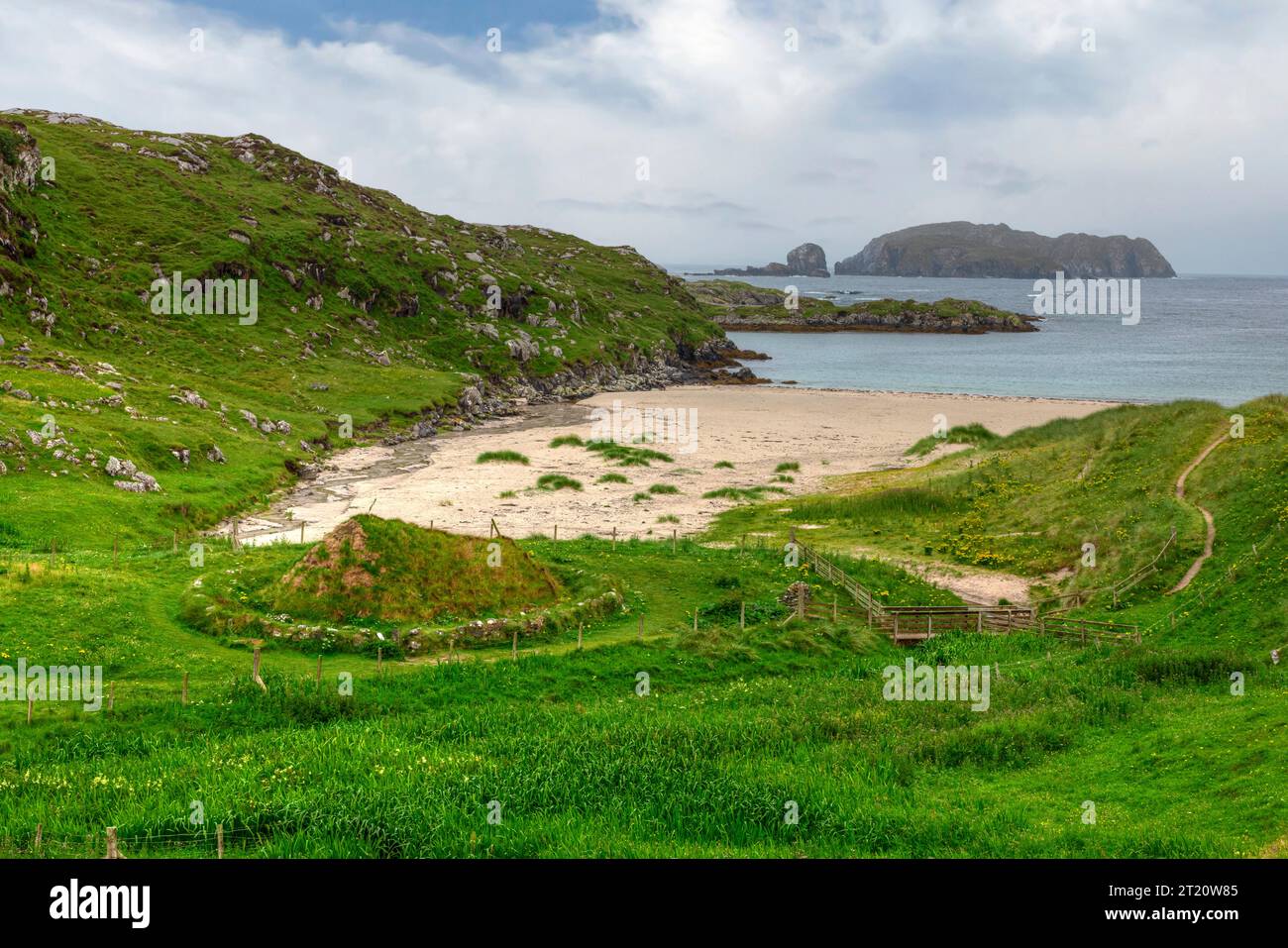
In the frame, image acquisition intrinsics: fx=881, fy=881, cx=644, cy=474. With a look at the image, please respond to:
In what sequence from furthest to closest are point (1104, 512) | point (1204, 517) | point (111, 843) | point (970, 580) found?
point (1104, 512), point (970, 580), point (1204, 517), point (111, 843)

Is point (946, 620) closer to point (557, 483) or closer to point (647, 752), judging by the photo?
point (647, 752)

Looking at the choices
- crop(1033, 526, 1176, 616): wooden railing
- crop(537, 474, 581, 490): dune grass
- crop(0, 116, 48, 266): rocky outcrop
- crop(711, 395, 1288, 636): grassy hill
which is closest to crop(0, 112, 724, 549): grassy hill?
crop(0, 116, 48, 266): rocky outcrop

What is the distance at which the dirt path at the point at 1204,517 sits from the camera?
45719mm

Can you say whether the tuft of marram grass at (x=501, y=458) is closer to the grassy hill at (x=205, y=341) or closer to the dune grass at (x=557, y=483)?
the dune grass at (x=557, y=483)

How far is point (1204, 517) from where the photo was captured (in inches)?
2021

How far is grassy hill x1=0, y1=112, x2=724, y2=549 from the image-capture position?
71562mm

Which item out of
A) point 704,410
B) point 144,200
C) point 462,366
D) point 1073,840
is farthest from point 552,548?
point 144,200

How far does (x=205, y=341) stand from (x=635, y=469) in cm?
7006

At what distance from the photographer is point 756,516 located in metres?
73.7

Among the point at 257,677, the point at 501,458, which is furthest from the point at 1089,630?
the point at 501,458

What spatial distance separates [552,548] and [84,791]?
35.8m

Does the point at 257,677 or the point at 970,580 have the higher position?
the point at 257,677

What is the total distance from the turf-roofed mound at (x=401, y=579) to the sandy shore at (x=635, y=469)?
23020 mm
